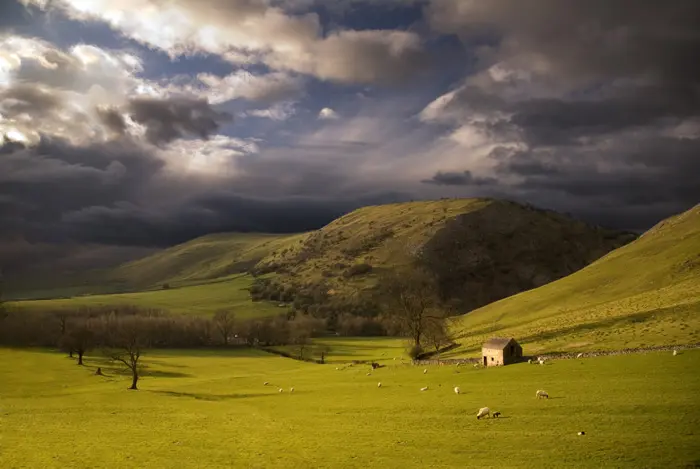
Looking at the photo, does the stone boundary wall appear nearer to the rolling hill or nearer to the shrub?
the rolling hill

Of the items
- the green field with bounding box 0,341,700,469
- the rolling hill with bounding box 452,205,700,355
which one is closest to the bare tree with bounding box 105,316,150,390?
the green field with bounding box 0,341,700,469

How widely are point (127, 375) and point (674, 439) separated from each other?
90.0 m

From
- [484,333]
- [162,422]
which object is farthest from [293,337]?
[162,422]

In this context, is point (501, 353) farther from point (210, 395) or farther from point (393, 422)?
point (210, 395)

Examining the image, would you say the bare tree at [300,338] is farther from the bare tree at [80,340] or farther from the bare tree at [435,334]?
the bare tree at [435,334]

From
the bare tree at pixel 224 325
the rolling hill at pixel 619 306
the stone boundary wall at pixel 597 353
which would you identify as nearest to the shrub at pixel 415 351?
the rolling hill at pixel 619 306

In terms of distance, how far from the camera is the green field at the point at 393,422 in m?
29.6

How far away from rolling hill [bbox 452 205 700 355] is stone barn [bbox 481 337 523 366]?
7.38 m

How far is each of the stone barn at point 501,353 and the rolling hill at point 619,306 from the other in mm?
7381

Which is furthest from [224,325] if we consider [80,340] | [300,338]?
[80,340]

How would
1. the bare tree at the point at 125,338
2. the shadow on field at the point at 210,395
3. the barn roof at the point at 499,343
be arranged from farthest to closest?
1. the bare tree at the point at 125,338
2. the barn roof at the point at 499,343
3. the shadow on field at the point at 210,395

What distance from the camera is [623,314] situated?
85.5m

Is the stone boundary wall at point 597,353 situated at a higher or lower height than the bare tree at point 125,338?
higher

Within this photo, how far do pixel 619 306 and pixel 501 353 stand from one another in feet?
142
